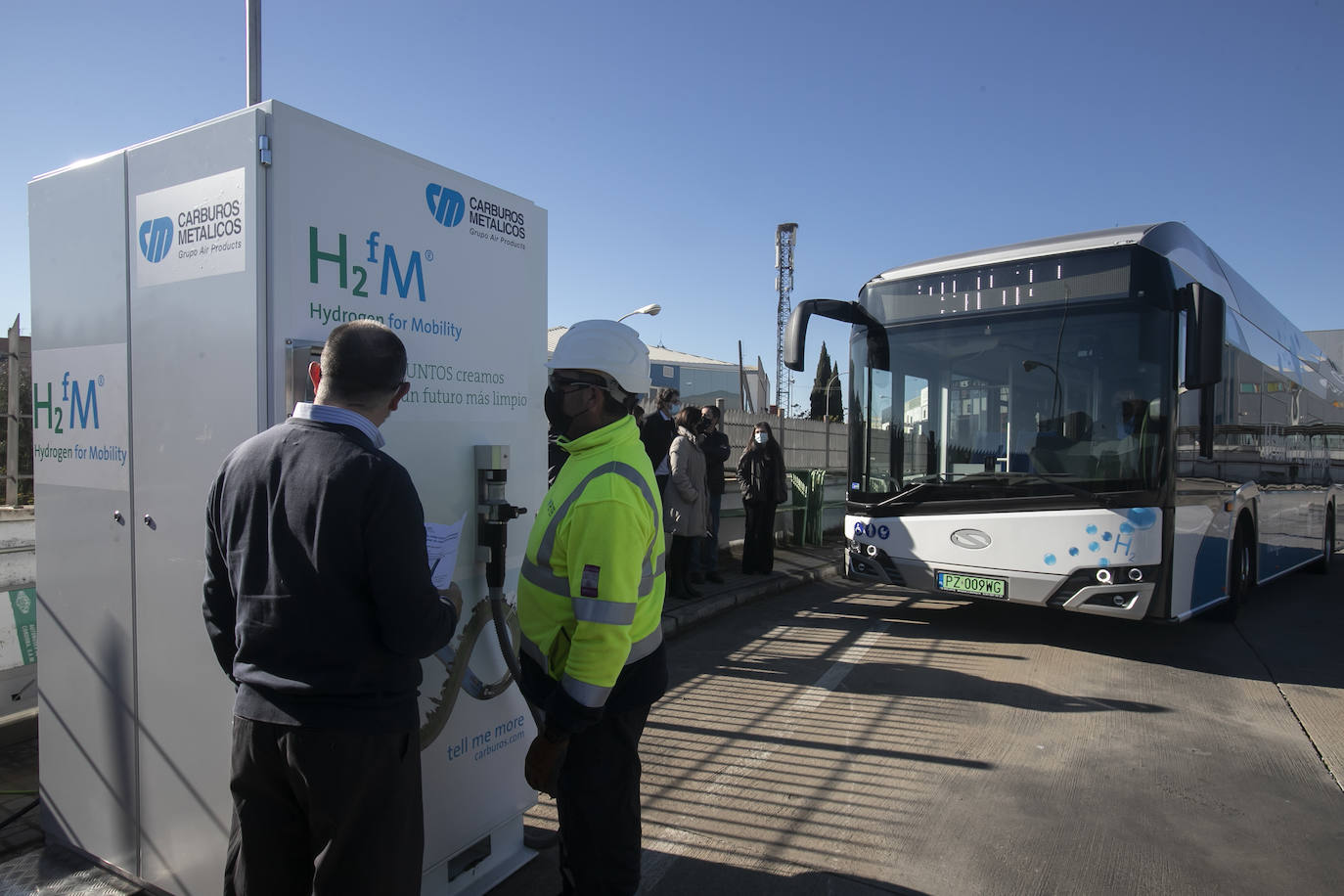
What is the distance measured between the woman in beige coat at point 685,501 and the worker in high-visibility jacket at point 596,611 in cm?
572

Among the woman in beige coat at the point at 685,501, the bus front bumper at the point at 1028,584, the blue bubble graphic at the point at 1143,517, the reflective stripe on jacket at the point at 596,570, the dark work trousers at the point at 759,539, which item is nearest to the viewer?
the reflective stripe on jacket at the point at 596,570

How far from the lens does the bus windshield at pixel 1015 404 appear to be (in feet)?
21.1

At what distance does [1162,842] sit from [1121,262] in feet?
14.7

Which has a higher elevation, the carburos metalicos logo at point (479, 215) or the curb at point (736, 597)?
the carburos metalicos logo at point (479, 215)

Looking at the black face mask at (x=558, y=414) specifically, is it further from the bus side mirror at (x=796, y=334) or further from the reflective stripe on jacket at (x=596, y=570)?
the bus side mirror at (x=796, y=334)

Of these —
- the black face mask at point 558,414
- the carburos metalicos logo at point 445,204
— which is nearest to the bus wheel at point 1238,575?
the black face mask at point 558,414

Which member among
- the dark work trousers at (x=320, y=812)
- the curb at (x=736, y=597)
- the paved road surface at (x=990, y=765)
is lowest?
the paved road surface at (x=990, y=765)

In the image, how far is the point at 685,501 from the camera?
27.6 feet

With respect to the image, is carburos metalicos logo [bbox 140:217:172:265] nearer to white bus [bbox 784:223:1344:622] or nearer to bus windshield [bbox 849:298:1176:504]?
white bus [bbox 784:223:1344:622]

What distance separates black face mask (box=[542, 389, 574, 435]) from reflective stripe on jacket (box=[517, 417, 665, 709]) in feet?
0.23

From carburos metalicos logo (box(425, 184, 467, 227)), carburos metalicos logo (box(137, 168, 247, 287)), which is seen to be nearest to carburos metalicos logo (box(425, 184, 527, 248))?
carburos metalicos logo (box(425, 184, 467, 227))

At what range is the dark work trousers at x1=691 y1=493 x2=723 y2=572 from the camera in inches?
376

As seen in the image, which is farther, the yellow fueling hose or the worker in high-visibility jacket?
the yellow fueling hose

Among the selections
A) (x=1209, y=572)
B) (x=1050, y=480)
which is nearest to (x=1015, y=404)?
(x=1050, y=480)
